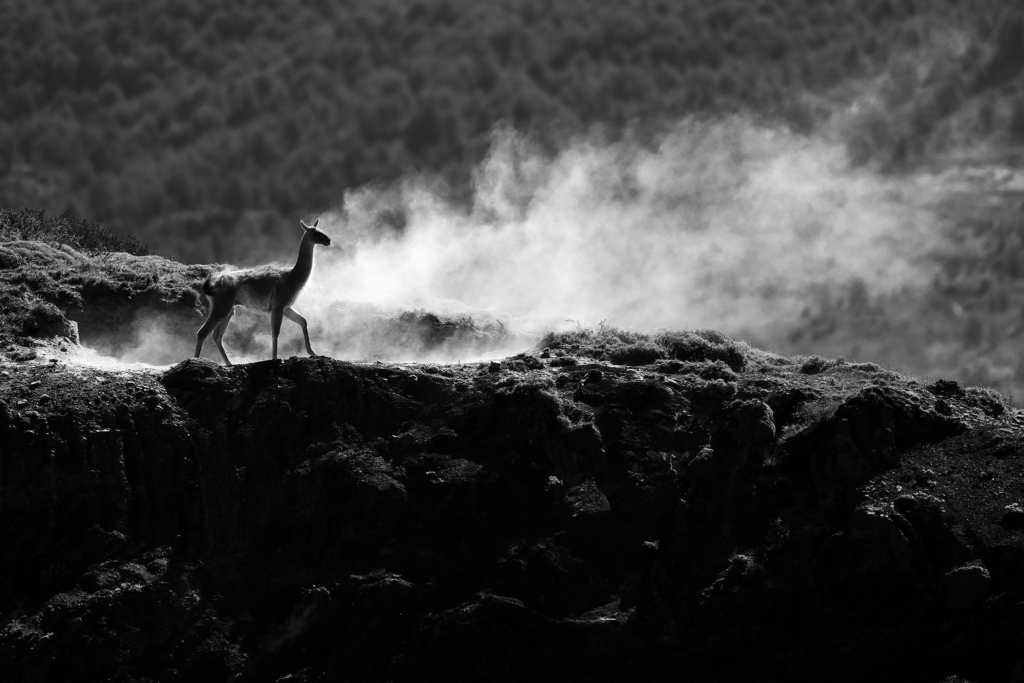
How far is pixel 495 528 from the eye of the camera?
30.4 m

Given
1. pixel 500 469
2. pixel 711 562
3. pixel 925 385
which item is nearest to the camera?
pixel 711 562

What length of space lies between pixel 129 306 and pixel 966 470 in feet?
58.5

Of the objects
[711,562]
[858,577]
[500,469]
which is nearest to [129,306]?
[500,469]

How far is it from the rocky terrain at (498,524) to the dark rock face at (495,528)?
0.04 m

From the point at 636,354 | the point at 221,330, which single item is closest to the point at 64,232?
the point at 221,330

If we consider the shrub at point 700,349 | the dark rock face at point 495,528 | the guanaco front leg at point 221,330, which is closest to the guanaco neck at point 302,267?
the guanaco front leg at point 221,330

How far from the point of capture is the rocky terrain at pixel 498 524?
92.3 ft

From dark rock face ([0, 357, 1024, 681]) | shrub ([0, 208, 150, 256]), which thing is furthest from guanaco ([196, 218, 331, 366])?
shrub ([0, 208, 150, 256])

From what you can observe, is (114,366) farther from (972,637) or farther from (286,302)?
(972,637)

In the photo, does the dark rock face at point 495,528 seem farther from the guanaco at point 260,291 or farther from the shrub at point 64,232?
the shrub at point 64,232

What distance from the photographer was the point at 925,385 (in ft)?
110

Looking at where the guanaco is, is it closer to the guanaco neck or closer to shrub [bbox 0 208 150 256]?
the guanaco neck

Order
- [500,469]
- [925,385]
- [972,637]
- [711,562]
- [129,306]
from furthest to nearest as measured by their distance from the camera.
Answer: [129,306], [925,385], [500,469], [711,562], [972,637]

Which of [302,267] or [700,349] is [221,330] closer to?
[302,267]
